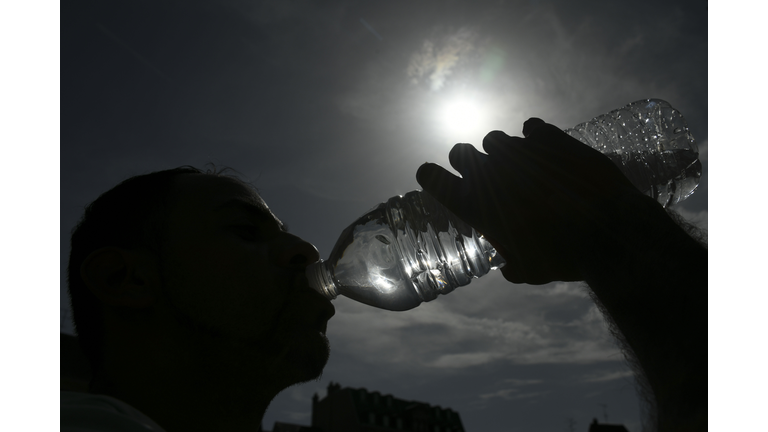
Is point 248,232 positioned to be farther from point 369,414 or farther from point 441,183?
point 369,414

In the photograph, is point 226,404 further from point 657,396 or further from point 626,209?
point 626,209

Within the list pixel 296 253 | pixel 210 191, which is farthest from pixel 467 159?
pixel 210 191

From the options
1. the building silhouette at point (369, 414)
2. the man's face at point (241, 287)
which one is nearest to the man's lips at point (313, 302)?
the man's face at point (241, 287)

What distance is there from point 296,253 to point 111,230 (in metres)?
0.92

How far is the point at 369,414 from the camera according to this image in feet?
95.1

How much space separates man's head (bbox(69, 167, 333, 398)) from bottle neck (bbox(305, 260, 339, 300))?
0.58m

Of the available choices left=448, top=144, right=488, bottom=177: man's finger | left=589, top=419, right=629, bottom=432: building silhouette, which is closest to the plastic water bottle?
left=448, top=144, right=488, bottom=177: man's finger

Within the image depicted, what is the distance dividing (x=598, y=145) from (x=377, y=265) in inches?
84.6

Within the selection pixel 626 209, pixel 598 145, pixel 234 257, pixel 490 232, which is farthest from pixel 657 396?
pixel 598 145

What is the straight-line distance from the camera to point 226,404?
1.66 metres

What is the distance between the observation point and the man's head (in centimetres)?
167

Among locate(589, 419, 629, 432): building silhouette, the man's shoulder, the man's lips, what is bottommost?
locate(589, 419, 629, 432): building silhouette

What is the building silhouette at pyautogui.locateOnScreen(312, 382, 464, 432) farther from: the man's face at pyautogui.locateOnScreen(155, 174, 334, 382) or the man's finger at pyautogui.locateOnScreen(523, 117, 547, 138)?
the man's finger at pyautogui.locateOnScreen(523, 117, 547, 138)

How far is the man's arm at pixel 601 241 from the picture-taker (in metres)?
1.13
